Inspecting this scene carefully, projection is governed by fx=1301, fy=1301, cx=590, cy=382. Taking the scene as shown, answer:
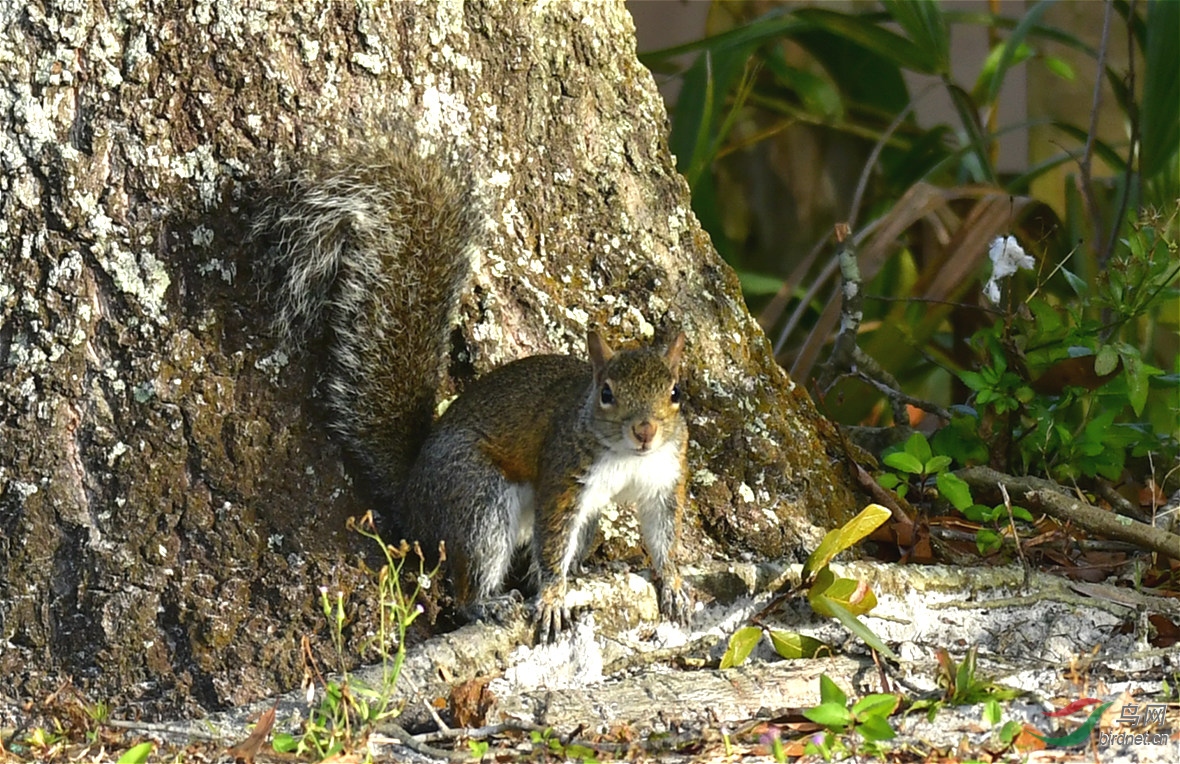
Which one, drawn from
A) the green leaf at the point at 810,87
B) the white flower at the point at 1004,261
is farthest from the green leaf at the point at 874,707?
the green leaf at the point at 810,87

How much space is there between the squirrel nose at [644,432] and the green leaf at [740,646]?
23 cm

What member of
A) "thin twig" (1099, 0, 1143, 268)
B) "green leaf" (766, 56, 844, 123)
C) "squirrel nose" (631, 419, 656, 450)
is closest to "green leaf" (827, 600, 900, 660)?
"squirrel nose" (631, 419, 656, 450)

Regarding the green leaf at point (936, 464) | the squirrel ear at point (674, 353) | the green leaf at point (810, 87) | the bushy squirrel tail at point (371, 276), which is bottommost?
the green leaf at point (936, 464)

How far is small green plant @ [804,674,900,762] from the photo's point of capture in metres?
1.13

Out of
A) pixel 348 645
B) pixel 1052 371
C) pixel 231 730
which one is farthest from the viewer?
pixel 1052 371

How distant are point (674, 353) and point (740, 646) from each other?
338 mm

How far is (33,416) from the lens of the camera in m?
1.36

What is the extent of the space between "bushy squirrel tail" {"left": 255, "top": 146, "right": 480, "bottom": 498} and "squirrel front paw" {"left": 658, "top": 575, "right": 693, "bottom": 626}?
33 cm

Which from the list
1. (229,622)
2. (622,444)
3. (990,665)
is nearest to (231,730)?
(229,622)

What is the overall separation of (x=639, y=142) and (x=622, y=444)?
409 mm

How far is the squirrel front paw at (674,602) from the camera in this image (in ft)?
4.90

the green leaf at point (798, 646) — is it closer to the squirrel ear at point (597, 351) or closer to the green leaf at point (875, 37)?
the squirrel ear at point (597, 351)

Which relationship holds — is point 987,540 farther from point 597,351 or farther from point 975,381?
point 597,351

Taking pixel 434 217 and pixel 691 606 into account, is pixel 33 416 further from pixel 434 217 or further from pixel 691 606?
pixel 691 606
